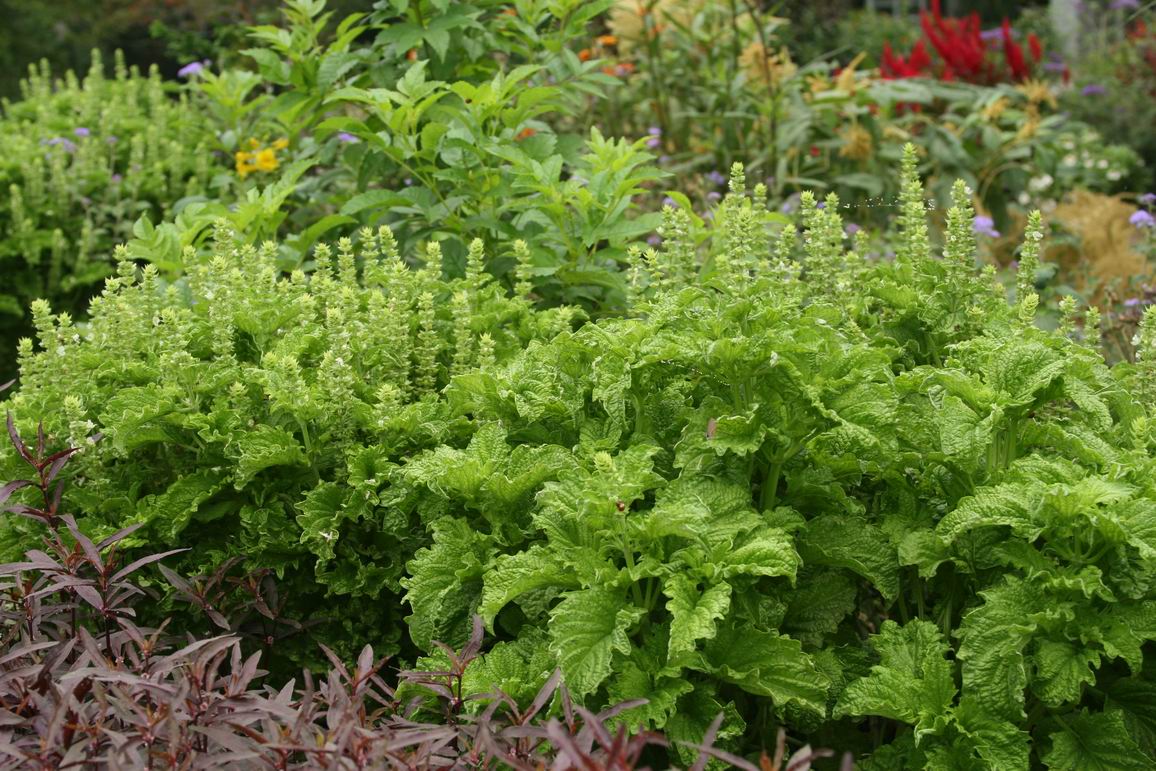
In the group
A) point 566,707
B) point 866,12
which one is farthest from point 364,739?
point 866,12

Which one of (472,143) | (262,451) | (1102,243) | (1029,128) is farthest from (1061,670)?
(1029,128)

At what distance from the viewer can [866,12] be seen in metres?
15.7

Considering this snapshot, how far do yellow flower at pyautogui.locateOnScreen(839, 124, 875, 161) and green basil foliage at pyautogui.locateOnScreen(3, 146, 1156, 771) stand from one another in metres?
3.39

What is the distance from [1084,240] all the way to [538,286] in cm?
346

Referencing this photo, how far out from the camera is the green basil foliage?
196 cm

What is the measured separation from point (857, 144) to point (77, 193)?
3.69 metres

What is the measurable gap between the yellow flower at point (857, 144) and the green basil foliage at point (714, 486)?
11.1ft

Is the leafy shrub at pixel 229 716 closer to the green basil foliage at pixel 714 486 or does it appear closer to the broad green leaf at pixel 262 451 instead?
the green basil foliage at pixel 714 486

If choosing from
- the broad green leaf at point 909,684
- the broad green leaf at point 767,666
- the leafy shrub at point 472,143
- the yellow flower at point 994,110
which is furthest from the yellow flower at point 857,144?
the broad green leaf at point 767,666

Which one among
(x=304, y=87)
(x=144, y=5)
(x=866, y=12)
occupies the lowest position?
(x=866, y=12)

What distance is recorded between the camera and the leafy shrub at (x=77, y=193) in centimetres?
531

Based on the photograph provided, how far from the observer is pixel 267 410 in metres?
2.67

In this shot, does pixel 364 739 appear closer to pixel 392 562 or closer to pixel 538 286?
pixel 392 562

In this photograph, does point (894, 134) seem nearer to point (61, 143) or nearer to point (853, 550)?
point (61, 143)
